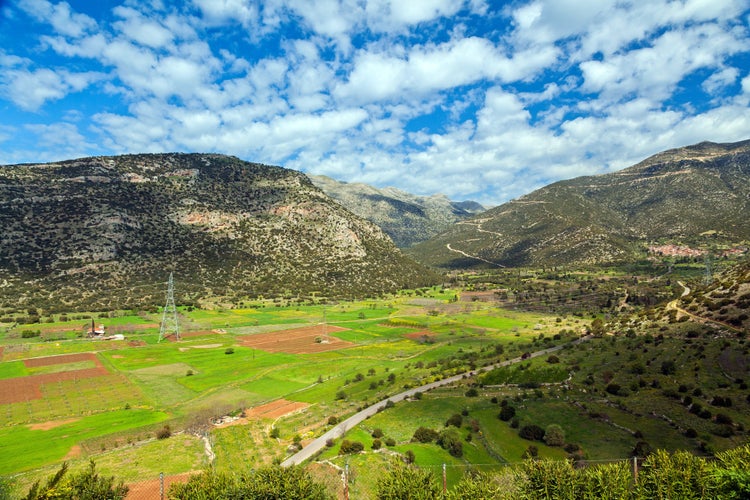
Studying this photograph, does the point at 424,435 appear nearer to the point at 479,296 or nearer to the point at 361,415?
the point at 361,415

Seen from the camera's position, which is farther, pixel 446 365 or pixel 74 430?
pixel 446 365

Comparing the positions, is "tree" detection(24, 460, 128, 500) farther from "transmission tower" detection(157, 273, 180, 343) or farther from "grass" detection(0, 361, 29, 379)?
"transmission tower" detection(157, 273, 180, 343)

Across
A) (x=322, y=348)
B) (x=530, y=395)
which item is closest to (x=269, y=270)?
(x=322, y=348)

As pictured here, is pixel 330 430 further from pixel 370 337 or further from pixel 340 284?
pixel 340 284

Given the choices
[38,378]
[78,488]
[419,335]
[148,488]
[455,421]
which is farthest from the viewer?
[419,335]

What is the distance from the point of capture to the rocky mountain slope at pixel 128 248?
143 meters

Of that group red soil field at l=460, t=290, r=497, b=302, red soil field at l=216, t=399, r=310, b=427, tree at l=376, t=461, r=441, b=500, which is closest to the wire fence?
tree at l=376, t=461, r=441, b=500

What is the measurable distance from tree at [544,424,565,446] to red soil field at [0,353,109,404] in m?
74.1

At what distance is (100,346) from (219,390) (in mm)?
45310

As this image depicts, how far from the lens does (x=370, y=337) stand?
11850 cm

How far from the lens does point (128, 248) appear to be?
163875 mm

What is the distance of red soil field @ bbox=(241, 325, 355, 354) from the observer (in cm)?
10262

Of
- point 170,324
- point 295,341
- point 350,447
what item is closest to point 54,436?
point 350,447

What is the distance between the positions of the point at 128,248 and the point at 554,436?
169151 millimetres
